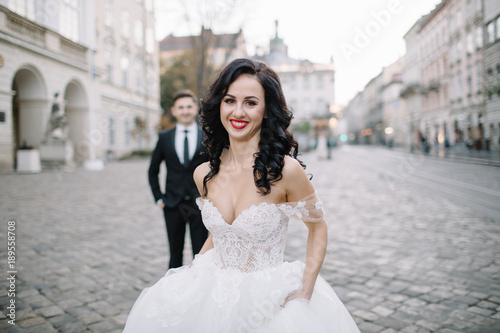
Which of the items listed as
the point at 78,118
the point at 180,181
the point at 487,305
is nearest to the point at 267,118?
the point at 180,181

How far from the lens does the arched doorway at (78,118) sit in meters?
19.6

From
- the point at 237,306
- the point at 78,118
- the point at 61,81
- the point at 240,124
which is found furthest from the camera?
the point at 78,118

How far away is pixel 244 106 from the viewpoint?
5.08ft

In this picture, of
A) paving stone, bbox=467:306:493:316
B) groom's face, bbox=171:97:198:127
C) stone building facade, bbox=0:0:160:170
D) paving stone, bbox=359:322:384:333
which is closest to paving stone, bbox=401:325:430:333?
paving stone, bbox=359:322:384:333

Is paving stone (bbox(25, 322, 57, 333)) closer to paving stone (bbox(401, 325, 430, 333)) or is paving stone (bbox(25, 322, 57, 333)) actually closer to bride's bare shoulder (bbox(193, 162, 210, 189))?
bride's bare shoulder (bbox(193, 162, 210, 189))

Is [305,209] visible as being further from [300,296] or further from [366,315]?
[366,315]

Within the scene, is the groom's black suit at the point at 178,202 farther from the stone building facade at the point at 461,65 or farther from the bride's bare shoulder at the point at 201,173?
the stone building facade at the point at 461,65

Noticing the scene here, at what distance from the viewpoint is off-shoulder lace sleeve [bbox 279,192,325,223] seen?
1.53 meters

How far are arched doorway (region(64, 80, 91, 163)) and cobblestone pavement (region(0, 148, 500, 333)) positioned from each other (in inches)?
477

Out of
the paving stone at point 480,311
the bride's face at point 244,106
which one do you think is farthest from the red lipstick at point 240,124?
the paving stone at point 480,311

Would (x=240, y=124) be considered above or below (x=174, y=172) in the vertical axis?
above

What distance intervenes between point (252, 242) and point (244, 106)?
606mm

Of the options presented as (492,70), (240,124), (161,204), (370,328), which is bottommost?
(370,328)

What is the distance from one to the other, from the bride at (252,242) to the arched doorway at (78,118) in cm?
2015
